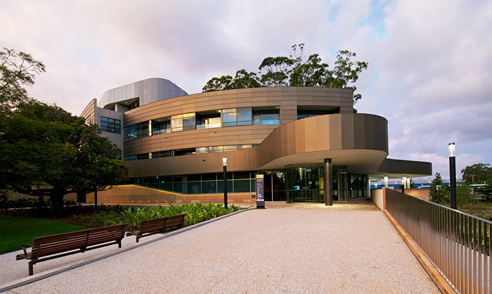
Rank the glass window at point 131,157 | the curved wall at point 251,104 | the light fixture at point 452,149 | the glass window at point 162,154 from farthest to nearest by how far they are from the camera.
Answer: the glass window at point 131,157 → the glass window at point 162,154 → the curved wall at point 251,104 → the light fixture at point 452,149

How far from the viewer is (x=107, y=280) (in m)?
5.48

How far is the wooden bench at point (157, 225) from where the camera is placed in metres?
8.85

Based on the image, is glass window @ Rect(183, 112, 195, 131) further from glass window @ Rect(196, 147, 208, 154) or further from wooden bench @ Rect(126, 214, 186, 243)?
wooden bench @ Rect(126, 214, 186, 243)

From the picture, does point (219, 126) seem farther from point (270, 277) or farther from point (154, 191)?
point (270, 277)

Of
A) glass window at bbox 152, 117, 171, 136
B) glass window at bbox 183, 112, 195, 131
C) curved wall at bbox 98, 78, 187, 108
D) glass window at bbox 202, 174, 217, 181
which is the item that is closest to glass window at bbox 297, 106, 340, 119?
glass window at bbox 202, 174, 217, 181

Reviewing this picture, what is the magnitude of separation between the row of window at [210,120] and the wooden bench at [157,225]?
2196 cm

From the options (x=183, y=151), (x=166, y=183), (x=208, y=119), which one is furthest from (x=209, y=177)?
(x=208, y=119)

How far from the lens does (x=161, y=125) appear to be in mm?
38375

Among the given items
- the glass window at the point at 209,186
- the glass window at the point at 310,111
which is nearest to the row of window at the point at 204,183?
the glass window at the point at 209,186

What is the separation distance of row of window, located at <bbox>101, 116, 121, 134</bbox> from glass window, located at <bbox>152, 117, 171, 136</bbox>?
7572mm

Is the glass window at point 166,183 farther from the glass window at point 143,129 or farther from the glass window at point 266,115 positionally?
the glass window at point 266,115

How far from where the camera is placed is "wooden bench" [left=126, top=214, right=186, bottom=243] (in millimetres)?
8852

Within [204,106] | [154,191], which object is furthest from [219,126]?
[154,191]

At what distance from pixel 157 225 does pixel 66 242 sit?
3379mm
